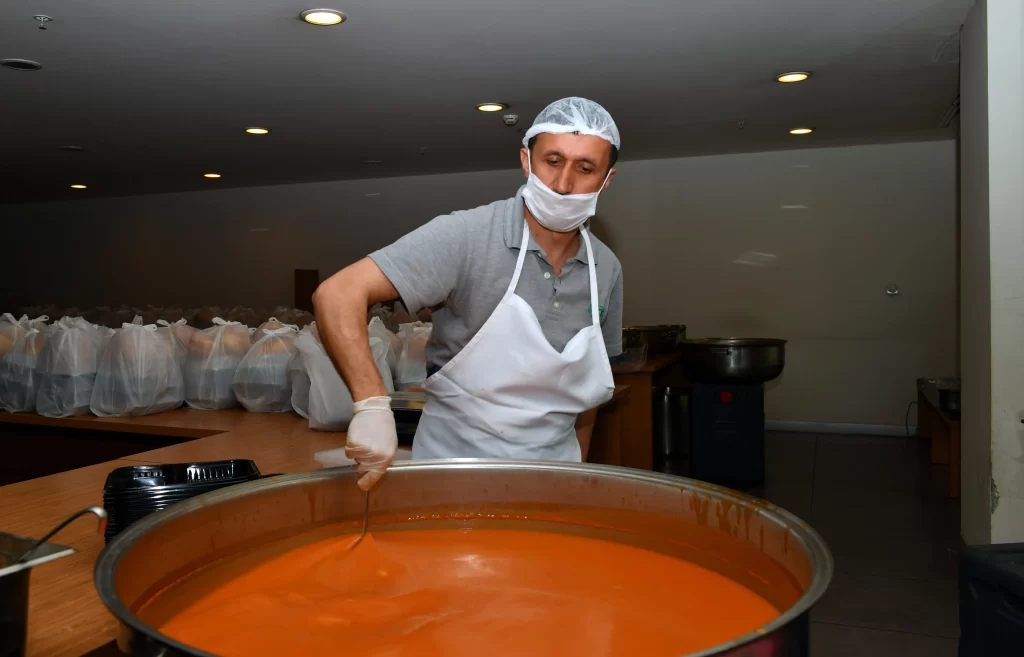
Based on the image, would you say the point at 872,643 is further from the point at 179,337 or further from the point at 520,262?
the point at 179,337

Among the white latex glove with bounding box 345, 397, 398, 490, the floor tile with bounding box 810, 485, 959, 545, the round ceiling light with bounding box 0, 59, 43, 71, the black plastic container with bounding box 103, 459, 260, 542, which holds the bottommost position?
the floor tile with bounding box 810, 485, 959, 545

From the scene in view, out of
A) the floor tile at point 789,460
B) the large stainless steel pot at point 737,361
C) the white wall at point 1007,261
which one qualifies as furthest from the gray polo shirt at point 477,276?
the floor tile at point 789,460

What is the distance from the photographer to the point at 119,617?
0.59 m

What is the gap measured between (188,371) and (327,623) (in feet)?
8.84

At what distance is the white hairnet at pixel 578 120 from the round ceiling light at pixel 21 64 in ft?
11.5

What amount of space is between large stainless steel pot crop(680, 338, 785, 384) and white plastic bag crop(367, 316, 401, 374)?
2.07 m

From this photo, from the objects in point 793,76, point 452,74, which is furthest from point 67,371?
point 793,76

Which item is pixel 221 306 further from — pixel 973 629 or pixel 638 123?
pixel 973 629

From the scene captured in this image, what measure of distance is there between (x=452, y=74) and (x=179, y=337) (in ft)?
6.36

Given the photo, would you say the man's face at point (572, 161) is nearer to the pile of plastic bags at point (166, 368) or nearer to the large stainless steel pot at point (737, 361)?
the pile of plastic bags at point (166, 368)

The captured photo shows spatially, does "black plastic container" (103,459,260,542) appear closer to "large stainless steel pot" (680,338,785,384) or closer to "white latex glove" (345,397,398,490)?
"white latex glove" (345,397,398,490)

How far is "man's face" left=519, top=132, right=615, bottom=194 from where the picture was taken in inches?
60.9

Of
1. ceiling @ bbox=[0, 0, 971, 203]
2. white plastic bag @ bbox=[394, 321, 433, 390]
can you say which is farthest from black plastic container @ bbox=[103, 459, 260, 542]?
ceiling @ bbox=[0, 0, 971, 203]

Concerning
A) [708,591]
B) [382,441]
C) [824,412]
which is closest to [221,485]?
[382,441]
